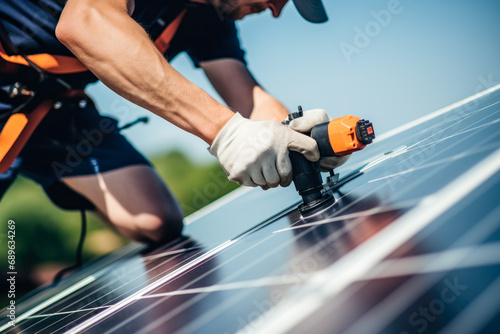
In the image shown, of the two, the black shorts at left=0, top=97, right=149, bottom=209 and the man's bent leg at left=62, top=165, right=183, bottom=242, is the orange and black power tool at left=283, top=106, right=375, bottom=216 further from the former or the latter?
→ the black shorts at left=0, top=97, right=149, bottom=209

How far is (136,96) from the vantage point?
1.74m

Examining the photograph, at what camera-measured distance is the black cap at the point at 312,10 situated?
2.35 metres

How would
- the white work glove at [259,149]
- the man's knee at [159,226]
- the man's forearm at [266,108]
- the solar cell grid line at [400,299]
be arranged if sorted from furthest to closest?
the man's knee at [159,226] → the man's forearm at [266,108] → the white work glove at [259,149] → the solar cell grid line at [400,299]

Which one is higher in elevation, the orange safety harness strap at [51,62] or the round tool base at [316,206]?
the orange safety harness strap at [51,62]

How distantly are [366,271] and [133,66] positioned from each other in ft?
4.35

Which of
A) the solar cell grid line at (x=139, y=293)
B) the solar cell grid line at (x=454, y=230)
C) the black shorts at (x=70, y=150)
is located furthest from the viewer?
the black shorts at (x=70, y=150)

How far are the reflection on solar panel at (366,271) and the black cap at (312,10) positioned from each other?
49.0 inches

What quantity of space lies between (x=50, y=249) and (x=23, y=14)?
694cm

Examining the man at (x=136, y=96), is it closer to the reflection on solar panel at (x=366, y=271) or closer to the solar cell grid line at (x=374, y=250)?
the reflection on solar panel at (x=366, y=271)

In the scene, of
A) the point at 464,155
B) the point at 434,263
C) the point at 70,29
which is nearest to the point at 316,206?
the point at 464,155

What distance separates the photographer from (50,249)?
324 inches

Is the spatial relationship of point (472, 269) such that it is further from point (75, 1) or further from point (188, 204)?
point (188, 204)

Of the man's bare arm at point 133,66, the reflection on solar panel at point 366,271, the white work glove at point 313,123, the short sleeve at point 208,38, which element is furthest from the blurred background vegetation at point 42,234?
the reflection on solar panel at point 366,271

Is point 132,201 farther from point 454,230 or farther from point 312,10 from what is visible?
point 454,230
